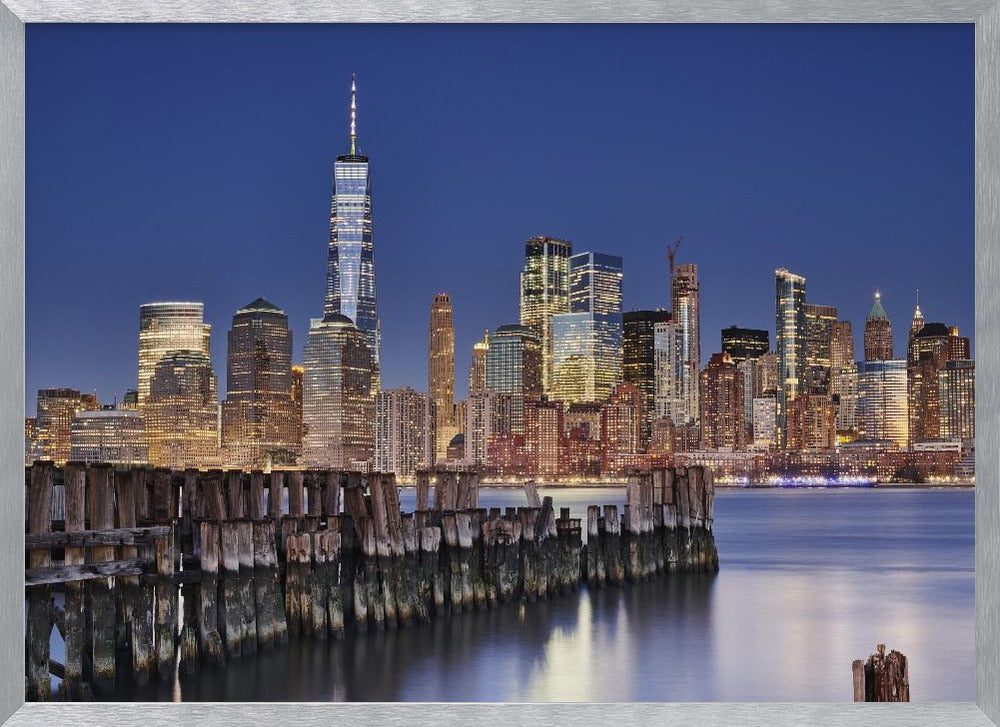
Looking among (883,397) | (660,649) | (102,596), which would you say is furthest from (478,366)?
(102,596)

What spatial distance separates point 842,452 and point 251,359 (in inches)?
800

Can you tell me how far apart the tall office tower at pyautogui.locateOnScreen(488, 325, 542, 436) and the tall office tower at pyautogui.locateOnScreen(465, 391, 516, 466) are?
0.16 meters

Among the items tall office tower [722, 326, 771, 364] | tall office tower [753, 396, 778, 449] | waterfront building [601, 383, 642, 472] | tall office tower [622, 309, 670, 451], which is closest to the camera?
tall office tower [722, 326, 771, 364]

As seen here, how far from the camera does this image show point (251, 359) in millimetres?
32281

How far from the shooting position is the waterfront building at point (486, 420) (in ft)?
102

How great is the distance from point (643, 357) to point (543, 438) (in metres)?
3.53

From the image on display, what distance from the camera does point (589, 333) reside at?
32.4 metres

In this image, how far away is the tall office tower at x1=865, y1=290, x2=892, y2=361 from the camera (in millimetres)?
29672

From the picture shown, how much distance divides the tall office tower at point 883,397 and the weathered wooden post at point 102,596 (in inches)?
1007

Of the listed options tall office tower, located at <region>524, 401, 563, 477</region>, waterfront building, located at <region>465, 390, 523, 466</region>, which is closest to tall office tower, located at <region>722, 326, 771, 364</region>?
tall office tower, located at <region>524, 401, 563, 477</region>

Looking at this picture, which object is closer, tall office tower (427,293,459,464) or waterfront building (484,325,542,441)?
waterfront building (484,325,542,441)

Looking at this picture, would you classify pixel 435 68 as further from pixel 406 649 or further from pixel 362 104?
pixel 406 649

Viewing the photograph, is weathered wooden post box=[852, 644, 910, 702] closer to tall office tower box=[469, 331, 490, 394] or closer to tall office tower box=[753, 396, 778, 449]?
tall office tower box=[469, 331, 490, 394]

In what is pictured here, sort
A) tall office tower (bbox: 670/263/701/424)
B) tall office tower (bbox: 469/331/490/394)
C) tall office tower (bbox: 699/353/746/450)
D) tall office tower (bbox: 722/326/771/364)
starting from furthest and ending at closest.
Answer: tall office tower (bbox: 699/353/746/450) → tall office tower (bbox: 469/331/490/394) → tall office tower (bbox: 722/326/771/364) → tall office tower (bbox: 670/263/701/424)
